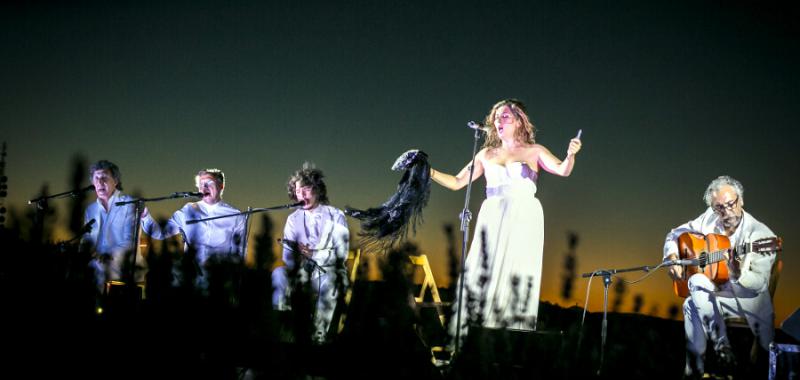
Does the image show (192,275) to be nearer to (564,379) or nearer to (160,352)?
(160,352)

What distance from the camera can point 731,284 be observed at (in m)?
5.67

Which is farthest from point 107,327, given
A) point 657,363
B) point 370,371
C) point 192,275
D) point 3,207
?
point 657,363

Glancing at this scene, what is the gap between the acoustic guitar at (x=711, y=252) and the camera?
18.3 ft

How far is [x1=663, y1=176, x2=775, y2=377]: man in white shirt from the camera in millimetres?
5594

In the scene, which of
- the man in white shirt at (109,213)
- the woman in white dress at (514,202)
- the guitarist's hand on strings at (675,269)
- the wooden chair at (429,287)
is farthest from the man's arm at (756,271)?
the man in white shirt at (109,213)

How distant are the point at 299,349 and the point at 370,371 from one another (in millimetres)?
278

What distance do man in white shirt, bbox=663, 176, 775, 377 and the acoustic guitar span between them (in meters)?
0.03

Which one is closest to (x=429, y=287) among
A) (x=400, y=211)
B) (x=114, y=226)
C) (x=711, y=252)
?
(x=400, y=211)

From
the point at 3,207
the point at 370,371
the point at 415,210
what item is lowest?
the point at 370,371

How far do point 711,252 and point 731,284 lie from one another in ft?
0.97

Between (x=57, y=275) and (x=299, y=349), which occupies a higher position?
(x=57, y=275)

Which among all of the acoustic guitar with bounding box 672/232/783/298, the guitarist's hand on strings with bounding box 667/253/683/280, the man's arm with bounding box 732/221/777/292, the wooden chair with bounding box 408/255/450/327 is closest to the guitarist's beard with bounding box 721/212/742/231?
the acoustic guitar with bounding box 672/232/783/298

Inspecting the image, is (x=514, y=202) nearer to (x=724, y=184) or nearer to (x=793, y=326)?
(x=724, y=184)

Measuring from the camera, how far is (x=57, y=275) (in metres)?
2.22
